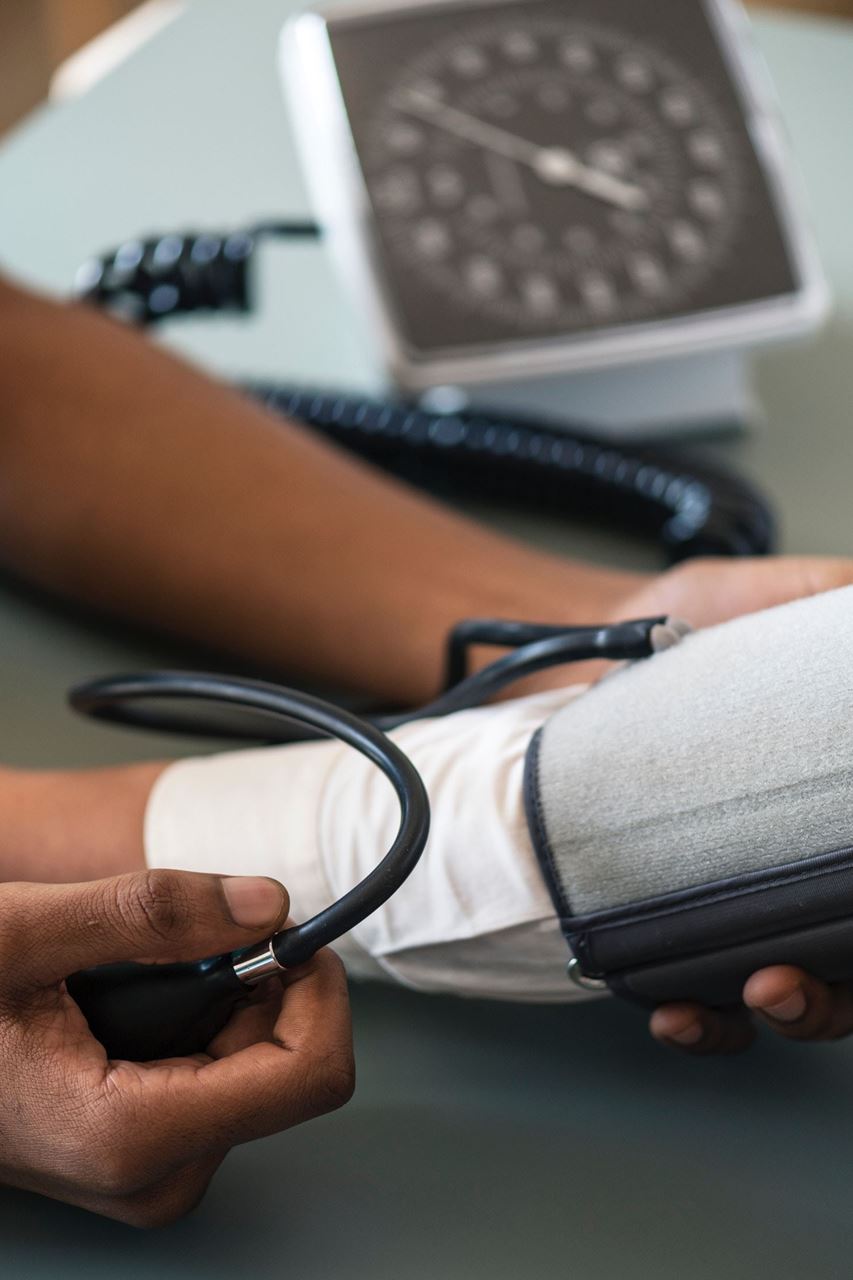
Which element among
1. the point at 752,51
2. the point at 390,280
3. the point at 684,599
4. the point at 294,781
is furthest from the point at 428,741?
the point at 752,51

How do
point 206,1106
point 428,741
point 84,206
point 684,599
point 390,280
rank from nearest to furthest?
1. point 206,1106
2. point 428,741
3. point 684,599
4. point 390,280
5. point 84,206

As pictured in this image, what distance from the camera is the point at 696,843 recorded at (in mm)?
462

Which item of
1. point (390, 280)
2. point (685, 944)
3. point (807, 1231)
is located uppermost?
point (390, 280)

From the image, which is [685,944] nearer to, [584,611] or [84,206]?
[584,611]

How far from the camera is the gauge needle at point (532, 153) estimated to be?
91 centimetres

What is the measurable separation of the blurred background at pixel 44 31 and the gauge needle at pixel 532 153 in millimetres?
1733

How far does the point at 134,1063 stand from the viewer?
0.43m

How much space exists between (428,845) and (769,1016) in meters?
0.13

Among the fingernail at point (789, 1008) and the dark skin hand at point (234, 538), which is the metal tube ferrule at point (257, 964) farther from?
the dark skin hand at point (234, 538)

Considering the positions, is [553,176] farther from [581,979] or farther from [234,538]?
[581,979]

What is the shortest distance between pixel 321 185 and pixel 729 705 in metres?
0.56

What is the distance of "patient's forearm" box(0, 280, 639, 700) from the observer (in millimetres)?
749

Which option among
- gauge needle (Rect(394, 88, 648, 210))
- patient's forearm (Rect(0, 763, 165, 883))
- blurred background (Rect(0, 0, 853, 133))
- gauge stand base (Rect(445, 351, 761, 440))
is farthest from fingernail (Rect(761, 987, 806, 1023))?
blurred background (Rect(0, 0, 853, 133))

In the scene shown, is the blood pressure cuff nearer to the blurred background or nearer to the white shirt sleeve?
the white shirt sleeve
